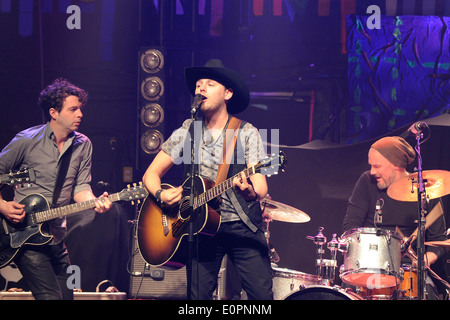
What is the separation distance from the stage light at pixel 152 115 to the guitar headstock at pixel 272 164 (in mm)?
→ 3554

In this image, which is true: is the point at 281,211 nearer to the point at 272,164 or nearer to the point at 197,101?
the point at 272,164

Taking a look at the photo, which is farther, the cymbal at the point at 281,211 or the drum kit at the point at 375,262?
the cymbal at the point at 281,211

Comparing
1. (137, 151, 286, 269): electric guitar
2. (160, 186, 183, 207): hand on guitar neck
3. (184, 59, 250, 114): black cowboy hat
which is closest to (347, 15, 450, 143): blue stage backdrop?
(184, 59, 250, 114): black cowboy hat

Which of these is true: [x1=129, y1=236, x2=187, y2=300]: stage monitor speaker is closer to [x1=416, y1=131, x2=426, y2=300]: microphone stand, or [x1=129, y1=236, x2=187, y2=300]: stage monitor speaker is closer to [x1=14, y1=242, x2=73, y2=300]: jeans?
[x1=14, y1=242, x2=73, y2=300]: jeans

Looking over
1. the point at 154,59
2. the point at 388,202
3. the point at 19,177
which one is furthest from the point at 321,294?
the point at 154,59

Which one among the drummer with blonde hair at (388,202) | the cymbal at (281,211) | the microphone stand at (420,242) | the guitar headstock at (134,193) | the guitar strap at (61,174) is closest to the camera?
the guitar strap at (61,174)

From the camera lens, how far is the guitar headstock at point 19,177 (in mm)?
4551

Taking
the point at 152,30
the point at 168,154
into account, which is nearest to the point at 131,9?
the point at 152,30

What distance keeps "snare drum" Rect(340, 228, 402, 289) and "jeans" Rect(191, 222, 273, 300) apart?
1.69 m

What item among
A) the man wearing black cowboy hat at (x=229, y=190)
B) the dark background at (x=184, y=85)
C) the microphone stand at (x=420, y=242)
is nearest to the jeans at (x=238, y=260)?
the man wearing black cowboy hat at (x=229, y=190)

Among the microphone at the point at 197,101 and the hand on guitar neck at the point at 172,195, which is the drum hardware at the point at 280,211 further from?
the microphone at the point at 197,101

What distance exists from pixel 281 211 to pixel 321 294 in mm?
1144

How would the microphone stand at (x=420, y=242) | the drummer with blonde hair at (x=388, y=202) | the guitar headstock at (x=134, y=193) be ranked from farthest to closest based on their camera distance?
1. the drummer with blonde hair at (x=388, y=202)
2. the microphone stand at (x=420, y=242)
3. the guitar headstock at (x=134, y=193)
